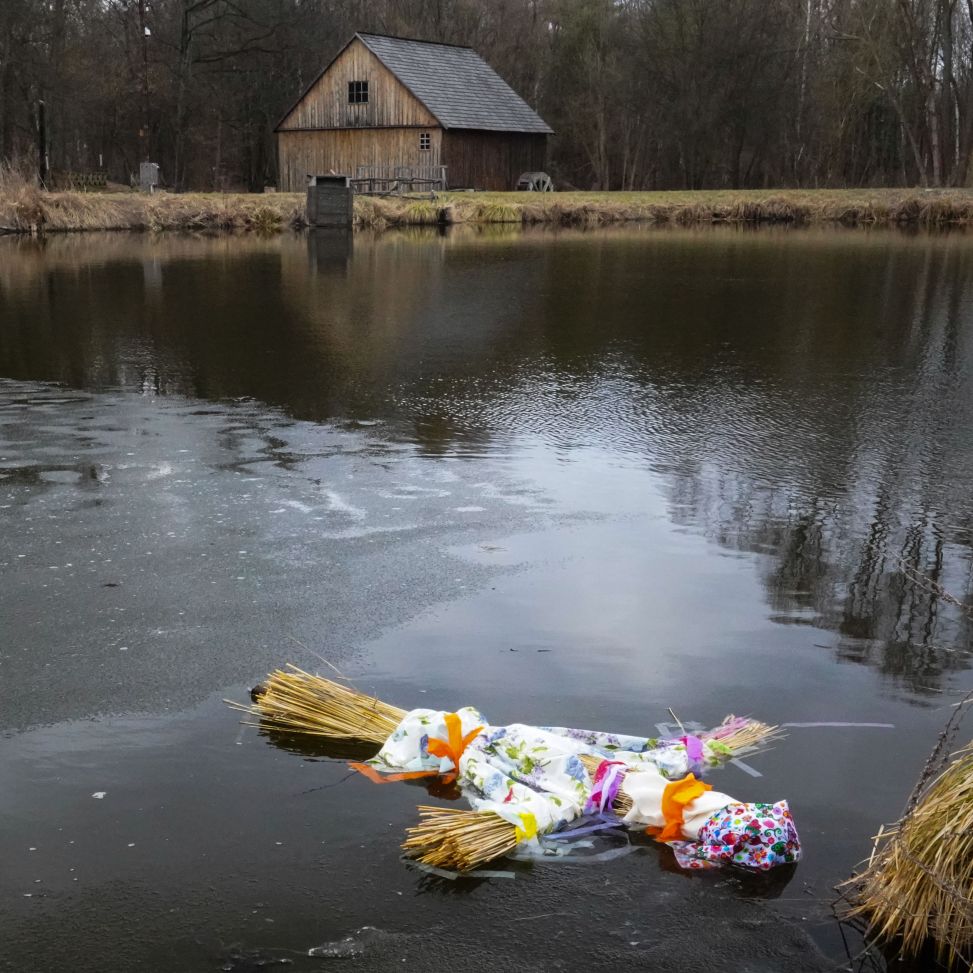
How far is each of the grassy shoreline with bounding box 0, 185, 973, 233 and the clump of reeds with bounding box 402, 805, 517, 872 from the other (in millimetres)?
35334

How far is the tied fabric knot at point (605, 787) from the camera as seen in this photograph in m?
4.97

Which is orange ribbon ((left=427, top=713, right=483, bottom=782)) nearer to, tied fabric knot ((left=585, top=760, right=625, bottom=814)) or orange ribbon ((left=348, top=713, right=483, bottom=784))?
orange ribbon ((left=348, top=713, right=483, bottom=784))

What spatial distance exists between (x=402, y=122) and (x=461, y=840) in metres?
53.0

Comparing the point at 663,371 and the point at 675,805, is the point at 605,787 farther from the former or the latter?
the point at 663,371

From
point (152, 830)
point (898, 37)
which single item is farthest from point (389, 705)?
point (898, 37)

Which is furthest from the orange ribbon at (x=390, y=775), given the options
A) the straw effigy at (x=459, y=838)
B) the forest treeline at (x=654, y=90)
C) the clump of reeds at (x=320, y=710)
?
the forest treeline at (x=654, y=90)

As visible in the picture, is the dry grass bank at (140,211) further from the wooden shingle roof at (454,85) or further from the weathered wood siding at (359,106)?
the wooden shingle roof at (454,85)

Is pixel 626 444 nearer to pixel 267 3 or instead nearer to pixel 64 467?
pixel 64 467

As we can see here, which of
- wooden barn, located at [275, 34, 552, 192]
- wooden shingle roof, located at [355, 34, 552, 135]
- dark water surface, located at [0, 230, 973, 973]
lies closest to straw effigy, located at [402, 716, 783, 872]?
dark water surface, located at [0, 230, 973, 973]

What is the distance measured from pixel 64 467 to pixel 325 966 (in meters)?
6.78

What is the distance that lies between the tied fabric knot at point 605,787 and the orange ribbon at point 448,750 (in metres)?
0.59

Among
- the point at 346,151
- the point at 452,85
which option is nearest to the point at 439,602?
the point at 346,151

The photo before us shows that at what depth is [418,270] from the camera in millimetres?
26484

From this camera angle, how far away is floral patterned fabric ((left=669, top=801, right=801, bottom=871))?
15.2 ft
